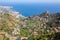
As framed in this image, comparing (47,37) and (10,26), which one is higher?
(10,26)

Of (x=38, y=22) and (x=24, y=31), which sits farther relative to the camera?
(x=38, y=22)

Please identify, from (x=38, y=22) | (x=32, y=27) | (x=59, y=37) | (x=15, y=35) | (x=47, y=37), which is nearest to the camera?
(x=59, y=37)

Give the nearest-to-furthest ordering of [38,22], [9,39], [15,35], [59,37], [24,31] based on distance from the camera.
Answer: [59,37], [9,39], [15,35], [24,31], [38,22]

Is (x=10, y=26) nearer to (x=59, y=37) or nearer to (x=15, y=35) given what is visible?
(x=15, y=35)

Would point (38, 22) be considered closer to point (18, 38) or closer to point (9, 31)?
point (9, 31)

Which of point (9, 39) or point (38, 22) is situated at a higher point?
point (38, 22)

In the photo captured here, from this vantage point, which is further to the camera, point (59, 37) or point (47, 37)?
point (47, 37)

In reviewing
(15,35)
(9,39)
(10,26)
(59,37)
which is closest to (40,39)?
(59,37)

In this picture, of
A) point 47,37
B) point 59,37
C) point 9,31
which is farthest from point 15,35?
point 59,37

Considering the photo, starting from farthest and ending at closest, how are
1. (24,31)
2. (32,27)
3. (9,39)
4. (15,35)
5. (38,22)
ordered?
(38,22), (32,27), (24,31), (15,35), (9,39)
